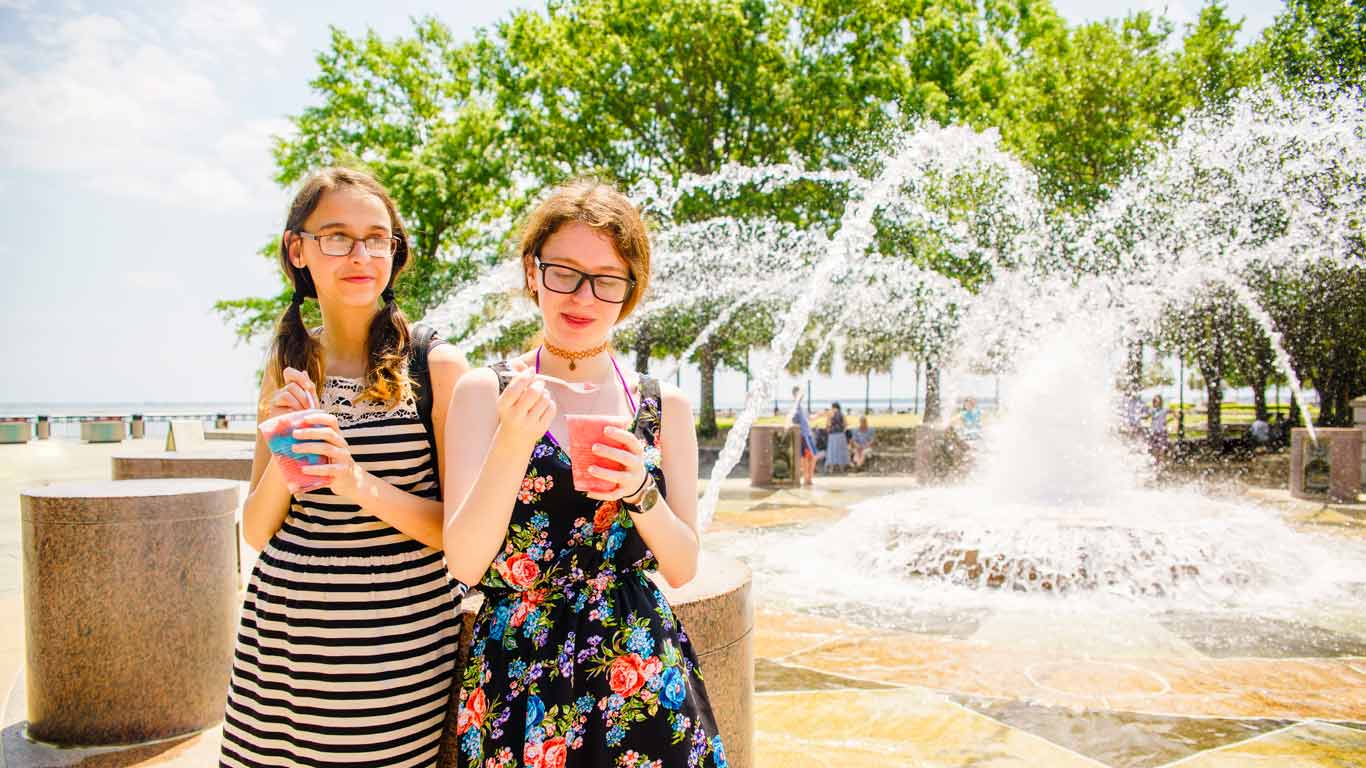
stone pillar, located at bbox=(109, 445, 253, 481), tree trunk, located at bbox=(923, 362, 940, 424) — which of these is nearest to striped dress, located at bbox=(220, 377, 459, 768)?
stone pillar, located at bbox=(109, 445, 253, 481)

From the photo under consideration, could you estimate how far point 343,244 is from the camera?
1991 millimetres

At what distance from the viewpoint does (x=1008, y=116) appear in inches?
866

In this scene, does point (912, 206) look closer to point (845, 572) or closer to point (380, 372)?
point (845, 572)

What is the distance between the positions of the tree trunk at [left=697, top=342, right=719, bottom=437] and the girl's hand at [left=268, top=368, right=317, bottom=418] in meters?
23.9

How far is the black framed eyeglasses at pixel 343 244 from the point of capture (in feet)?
6.51

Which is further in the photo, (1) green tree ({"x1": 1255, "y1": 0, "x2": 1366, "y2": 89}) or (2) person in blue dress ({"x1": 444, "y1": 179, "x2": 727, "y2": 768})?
(1) green tree ({"x1": 1255, "y1": 0, "x2": 1366, "y2": 89})

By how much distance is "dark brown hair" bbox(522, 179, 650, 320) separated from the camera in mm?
1780

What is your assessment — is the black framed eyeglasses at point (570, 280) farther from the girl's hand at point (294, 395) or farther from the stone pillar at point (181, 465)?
the stone pillar at point (181, 465)

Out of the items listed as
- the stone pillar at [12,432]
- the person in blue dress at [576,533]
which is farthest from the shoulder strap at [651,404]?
the stone pillar at [12,432]

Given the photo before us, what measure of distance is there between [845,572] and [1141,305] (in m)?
14.4

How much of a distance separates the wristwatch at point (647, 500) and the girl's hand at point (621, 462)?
0.31ft

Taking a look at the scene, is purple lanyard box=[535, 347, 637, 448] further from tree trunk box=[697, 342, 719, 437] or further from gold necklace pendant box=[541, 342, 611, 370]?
tree trunk box=[697, 342, 719, 437]

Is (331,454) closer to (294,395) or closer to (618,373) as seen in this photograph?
(294,395)

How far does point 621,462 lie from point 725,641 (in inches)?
38.1
